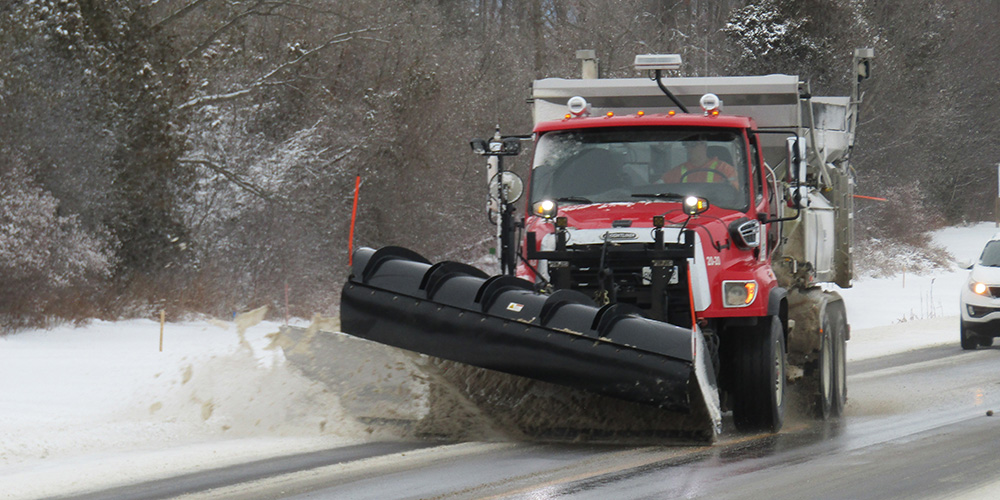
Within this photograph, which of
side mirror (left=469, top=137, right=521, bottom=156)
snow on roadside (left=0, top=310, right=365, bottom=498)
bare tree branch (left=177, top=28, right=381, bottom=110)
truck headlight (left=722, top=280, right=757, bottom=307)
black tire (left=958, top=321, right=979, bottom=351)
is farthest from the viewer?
bare tree branch (left=177, top=28, right=381, bottom=110)

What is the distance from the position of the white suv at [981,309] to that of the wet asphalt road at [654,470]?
26.4ft

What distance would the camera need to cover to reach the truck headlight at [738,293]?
8.81m

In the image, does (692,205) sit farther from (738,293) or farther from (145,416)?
(145,416)

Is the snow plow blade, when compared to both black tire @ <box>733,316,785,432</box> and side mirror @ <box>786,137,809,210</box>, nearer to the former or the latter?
black tire @ <box>733,316,785,432</box>

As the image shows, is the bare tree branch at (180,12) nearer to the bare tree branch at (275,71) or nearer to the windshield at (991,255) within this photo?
the bare tree branch at (275,71)

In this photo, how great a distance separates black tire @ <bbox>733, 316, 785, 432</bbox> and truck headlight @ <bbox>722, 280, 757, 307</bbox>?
34cm

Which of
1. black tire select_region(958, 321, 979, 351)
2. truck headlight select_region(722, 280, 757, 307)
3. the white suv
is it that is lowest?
black tire select_region(958, 321, 979, 351)

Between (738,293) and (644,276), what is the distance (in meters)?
0.69

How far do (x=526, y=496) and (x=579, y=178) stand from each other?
3408 millimetres

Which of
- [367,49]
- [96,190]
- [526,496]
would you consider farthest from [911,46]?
[526,496]

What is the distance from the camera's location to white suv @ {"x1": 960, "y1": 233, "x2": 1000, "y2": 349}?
57.8 feet

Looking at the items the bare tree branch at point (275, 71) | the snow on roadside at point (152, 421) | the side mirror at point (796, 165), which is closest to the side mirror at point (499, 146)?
the side mirror at point (796, 165)

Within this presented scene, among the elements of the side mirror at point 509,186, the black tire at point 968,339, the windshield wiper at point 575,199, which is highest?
the side mirror at point 509,186

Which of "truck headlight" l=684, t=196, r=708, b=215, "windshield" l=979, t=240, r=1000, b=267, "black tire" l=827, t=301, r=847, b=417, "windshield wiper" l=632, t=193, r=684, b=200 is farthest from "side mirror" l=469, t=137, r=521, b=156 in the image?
"windshield" l=979, t=240, r=1000, b=267
